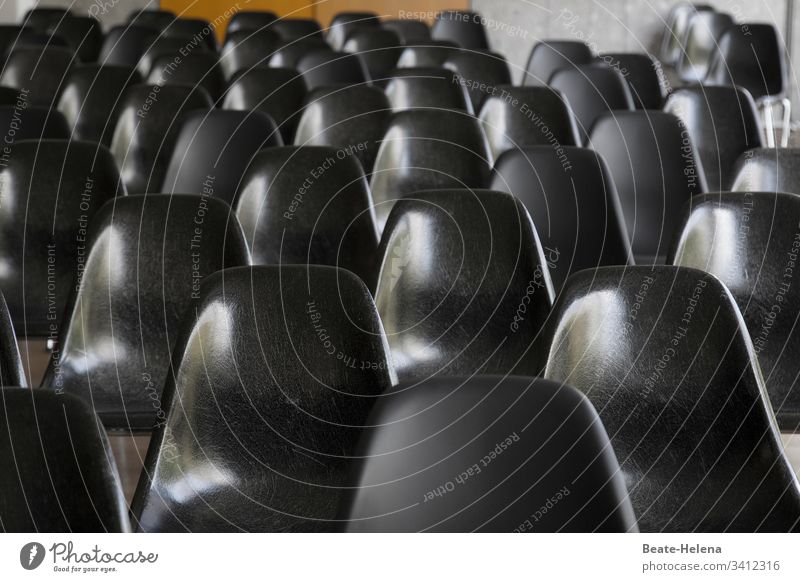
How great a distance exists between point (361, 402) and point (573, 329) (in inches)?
14.8

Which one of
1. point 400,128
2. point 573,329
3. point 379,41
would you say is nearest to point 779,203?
point 573,329

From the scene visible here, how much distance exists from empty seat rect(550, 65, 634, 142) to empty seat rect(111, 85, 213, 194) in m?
1.61

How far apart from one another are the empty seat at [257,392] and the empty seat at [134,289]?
1.91 feet

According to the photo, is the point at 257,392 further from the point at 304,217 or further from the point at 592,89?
the point at 592,89

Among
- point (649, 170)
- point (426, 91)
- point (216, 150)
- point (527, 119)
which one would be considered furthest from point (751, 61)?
point (216, 150)

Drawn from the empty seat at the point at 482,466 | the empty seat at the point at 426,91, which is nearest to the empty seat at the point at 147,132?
the empty seat at the point at 426,91

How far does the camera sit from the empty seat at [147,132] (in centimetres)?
459

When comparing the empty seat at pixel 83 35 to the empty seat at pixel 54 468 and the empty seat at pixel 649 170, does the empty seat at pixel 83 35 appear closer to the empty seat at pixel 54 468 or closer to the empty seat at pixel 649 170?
the empty seat at pixel 649 170

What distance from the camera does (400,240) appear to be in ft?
8.69

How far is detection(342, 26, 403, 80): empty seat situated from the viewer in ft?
23.0

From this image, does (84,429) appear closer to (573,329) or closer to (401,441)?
(401,441)

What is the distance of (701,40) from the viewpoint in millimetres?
8906

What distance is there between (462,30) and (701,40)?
5.93ft

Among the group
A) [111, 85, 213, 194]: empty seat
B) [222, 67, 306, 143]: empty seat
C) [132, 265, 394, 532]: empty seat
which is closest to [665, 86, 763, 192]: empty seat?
[222, 67, 306, 143]: empty seat
